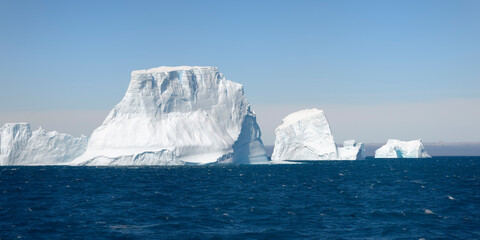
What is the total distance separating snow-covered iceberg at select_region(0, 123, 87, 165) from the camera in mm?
80562

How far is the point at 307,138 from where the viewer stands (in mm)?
96812

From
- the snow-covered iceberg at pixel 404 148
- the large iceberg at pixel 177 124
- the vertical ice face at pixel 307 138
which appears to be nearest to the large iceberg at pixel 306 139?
the vertical ice face at pixel 307 138

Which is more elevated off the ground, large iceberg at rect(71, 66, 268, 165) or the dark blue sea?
large iceberg at rect(71, 66, 268, 165)

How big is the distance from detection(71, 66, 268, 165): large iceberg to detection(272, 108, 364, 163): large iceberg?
62.4 feet

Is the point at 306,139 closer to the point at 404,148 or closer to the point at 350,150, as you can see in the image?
the point at 350,150

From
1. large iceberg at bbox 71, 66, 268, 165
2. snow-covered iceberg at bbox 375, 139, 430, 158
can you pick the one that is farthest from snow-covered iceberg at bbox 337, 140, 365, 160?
large iceberg at bbox 71, 66, 268, 165

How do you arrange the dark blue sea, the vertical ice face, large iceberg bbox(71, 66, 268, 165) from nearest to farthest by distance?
the dark blue sea
large iceberg bbox(71, 66, 268, 165)
the vertical ice face

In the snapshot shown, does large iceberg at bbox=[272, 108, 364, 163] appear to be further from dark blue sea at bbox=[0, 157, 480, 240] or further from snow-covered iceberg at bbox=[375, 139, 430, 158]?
dark blue sea at bbox=[0, 157, 480, 240]

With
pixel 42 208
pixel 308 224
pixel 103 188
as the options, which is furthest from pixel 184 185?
pixel 308 224

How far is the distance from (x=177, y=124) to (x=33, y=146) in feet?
92.6

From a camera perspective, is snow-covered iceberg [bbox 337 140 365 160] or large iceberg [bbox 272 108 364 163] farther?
snow-covered iceberg [bbox 337 140 365 160]

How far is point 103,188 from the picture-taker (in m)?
34.8

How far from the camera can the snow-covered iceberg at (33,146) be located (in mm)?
80562

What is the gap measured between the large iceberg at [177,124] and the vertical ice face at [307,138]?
18981 millimetres
